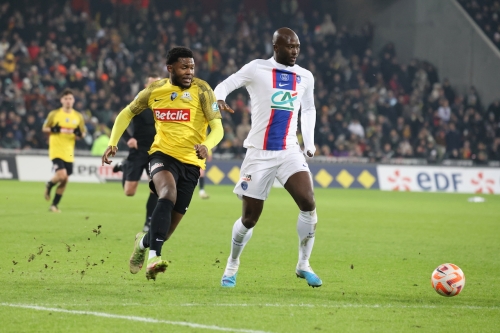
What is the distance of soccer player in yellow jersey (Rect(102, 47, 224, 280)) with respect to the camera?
24.6 ft

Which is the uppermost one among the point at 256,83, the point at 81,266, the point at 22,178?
the point at 256,83

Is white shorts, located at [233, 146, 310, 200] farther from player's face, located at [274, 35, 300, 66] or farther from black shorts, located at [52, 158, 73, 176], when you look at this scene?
black shorts, located at [52, 158, 73, 176]

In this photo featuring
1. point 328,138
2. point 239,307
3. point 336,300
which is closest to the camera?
point 239,307

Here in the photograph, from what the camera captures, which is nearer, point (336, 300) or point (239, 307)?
point (239, 307)

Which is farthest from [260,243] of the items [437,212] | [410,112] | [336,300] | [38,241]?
[410,112]

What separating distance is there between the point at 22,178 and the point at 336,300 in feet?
64.1

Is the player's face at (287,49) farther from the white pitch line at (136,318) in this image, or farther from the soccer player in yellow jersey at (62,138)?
the soccer player in yellow jersey at (62,138)

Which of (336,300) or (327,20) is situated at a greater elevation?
(327,20)

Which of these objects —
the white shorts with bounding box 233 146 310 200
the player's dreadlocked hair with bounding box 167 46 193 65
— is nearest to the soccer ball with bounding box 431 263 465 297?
the white shorts with bounding box 233 146 310 200

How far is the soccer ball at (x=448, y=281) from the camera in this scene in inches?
276

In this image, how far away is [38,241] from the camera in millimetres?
10664

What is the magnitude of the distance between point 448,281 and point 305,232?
1.40 m

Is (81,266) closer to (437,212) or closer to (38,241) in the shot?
(38,241)

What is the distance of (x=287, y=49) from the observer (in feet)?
24.8
